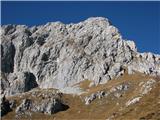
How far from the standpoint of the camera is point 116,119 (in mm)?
198000

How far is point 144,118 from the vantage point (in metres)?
179

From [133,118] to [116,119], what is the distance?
12006mm

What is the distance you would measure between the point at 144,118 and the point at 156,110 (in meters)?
13.4

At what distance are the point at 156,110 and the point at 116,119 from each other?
69.8 ft

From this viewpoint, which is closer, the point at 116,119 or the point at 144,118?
the point at 144,118

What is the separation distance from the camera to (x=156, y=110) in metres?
190

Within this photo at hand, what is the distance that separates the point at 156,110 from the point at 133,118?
39.6 feet

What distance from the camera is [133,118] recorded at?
188750mm

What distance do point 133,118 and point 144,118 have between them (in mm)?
10434
